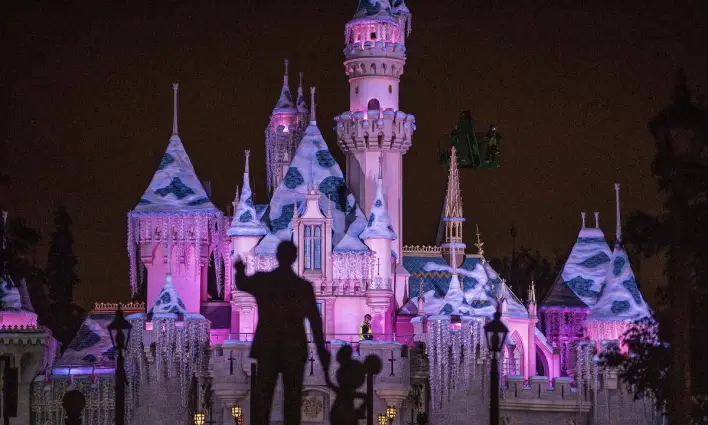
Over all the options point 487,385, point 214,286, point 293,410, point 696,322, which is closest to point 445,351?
point 487,385

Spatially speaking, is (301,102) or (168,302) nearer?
(168,302)

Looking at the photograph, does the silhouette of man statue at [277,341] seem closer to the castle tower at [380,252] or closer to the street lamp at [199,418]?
the street lamp at [199,418]

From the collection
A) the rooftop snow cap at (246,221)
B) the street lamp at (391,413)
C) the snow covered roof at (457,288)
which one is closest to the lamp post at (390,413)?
the street lamp at (391,413)

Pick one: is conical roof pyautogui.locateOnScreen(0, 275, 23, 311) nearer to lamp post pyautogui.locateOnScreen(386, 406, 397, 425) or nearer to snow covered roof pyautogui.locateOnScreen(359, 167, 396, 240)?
snow covered roof pyautogui.locateOnScreen(359, 167, 396, 240)

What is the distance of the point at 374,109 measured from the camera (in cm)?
8306

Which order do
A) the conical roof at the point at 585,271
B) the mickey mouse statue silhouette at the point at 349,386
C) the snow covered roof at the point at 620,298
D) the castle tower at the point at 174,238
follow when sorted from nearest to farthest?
the mickey mouse statue silhouette at the point at 349,386 → the castle tower at the point at 174,238 → the snow covered roof at the point at 620,298 → the conical roof at the point at 585,271

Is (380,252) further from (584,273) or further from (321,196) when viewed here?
(584,273)

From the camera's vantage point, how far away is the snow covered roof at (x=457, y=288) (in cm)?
7856

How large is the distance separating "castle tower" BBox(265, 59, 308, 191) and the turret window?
266 inches

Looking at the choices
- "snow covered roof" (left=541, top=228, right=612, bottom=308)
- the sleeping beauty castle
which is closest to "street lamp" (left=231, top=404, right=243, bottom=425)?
the sleeping beauty castle

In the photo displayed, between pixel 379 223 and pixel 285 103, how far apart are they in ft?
32.2

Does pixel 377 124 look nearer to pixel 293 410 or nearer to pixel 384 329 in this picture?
pixel 384 329

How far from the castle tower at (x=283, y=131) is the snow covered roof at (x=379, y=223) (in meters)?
7.05

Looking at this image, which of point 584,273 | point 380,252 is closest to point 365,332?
point 380,252
